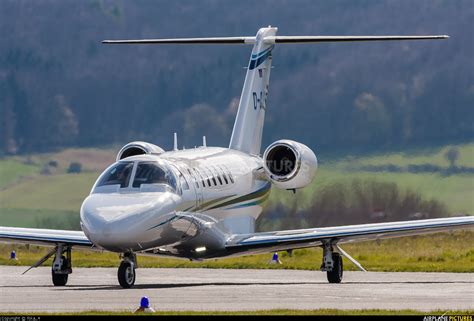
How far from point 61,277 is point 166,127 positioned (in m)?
16.4

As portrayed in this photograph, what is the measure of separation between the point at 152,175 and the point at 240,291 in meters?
4.00

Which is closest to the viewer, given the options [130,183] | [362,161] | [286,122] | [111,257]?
[130,183]

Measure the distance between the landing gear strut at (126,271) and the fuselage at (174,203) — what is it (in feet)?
1.58

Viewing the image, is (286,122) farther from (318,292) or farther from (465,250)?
(318,292)

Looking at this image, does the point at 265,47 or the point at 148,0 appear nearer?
the point at 265,47

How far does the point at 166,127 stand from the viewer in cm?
4722

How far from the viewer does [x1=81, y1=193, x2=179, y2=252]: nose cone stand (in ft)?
90.4

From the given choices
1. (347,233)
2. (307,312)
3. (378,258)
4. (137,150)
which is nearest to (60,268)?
(137,150)

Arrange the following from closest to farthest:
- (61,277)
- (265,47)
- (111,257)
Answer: (61,277), (265,47), (111,257)

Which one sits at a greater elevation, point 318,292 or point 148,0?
point 148,0

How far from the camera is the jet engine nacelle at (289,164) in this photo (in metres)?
35.0

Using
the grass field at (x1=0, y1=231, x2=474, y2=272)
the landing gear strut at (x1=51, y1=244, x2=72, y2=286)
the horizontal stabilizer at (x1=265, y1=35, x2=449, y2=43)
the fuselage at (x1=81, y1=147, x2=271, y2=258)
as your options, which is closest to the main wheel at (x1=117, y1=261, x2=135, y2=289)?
the fuselage at (x1=81, y1=147, x2=271, y2=258)

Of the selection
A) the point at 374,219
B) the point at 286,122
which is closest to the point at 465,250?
the point at 374,219

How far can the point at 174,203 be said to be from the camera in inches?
1168
